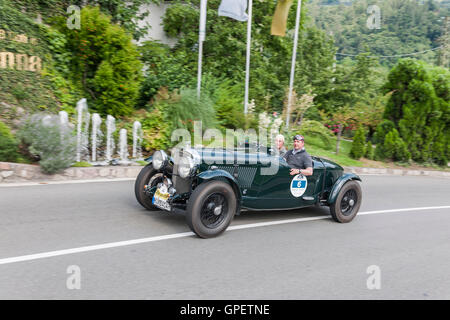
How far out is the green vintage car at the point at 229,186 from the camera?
5.56 metres

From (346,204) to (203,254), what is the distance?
3242 mm

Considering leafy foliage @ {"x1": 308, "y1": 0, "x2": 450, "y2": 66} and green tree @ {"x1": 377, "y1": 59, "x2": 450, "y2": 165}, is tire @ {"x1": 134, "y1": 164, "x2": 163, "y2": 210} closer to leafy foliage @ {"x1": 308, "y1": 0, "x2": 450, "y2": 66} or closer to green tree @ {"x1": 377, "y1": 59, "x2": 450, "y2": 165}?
green tree @ {"x1": 377, "y1": 59, "x2": 450, "y2": 165}

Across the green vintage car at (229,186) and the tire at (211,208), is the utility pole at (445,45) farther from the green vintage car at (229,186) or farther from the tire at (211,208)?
the tire at (211,208)

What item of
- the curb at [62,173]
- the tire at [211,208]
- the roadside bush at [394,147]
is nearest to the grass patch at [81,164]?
the curb at [62,173]

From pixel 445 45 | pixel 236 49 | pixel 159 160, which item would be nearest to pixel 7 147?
pixel 159 160

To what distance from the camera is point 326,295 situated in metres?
4.20

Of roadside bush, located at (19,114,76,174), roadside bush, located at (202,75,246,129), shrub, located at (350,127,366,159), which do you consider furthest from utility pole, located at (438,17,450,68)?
roadside bush, located at (19,114,76,174)

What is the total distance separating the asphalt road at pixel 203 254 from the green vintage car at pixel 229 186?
33cm

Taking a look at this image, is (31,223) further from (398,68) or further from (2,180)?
(398,68)

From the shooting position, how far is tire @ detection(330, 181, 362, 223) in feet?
22.9

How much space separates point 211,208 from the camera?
5.57 metres

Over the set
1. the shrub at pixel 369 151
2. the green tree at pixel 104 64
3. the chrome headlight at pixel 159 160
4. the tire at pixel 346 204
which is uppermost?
the green tree at pixel 104 64

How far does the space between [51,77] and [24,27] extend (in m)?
1.70

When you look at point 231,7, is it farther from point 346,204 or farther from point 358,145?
point 346,204
